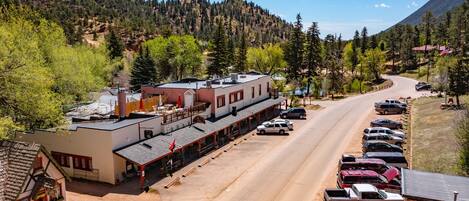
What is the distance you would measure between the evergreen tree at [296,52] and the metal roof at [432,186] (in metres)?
66.3

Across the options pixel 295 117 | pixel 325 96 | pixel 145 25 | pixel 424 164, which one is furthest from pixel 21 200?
pixel 145 25

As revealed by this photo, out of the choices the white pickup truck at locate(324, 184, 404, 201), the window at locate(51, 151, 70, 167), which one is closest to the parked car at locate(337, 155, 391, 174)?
the white pickup truck at locate(324, 184, 404, 201)

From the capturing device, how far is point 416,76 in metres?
102

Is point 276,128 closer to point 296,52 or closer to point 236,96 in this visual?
point 236,96

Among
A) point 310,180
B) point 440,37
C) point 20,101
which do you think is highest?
point 440,37

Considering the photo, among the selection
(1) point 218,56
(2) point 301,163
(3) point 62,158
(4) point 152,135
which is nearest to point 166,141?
(4) point 152,135

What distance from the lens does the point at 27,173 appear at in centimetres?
2041

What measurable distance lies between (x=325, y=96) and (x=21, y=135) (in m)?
58.8

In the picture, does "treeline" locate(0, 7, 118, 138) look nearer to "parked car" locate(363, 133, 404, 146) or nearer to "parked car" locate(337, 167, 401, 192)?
"parked car" locate(337, 167, 401, 192)

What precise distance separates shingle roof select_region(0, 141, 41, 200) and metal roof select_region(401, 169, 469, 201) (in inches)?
692

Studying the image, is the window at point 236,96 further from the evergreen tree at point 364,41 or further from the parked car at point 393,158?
the evergreen tree at point 364,41

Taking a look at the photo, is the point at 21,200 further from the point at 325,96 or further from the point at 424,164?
the point at 325,96

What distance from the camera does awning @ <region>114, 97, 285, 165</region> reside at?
28.8m

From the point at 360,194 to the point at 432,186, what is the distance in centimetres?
798
